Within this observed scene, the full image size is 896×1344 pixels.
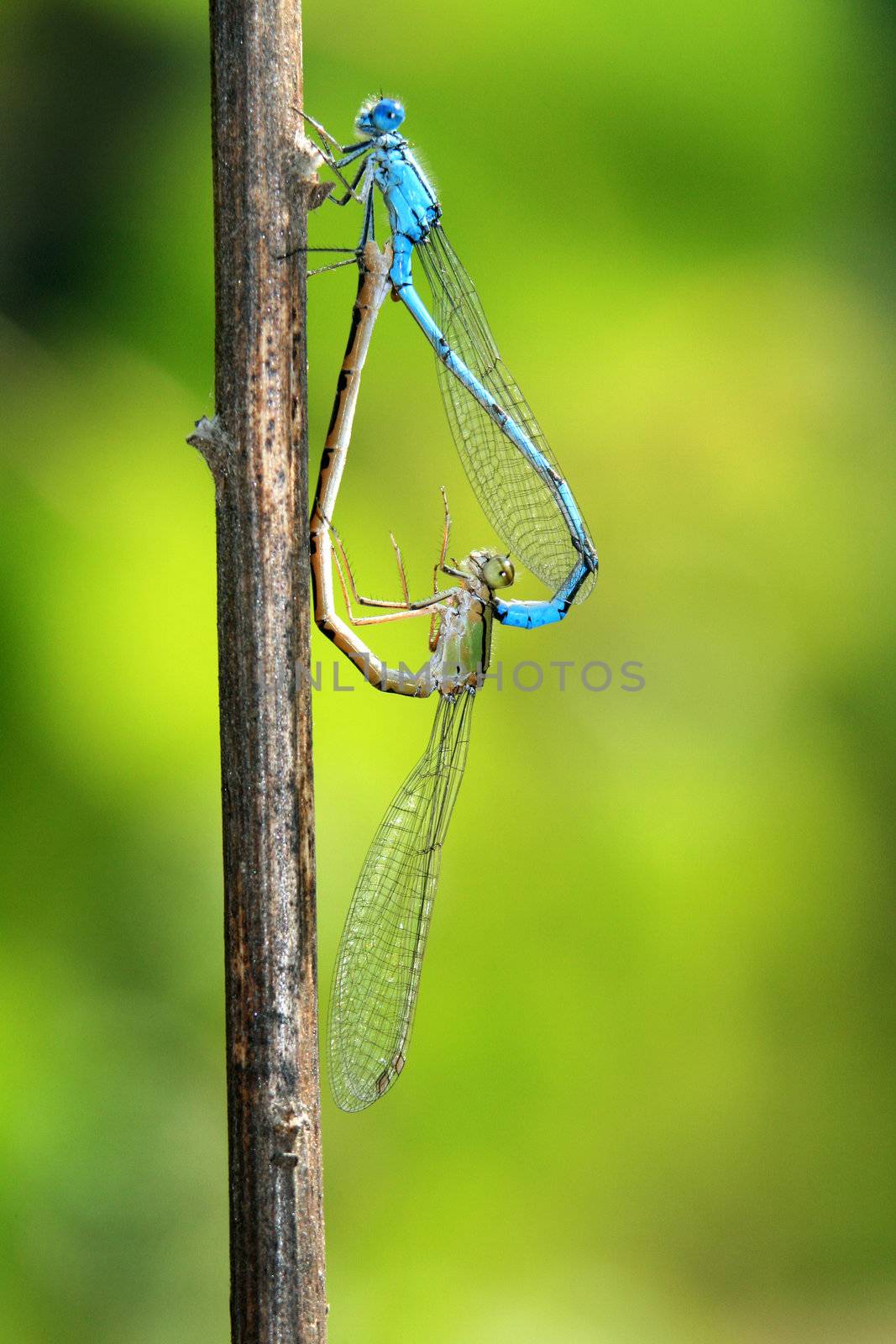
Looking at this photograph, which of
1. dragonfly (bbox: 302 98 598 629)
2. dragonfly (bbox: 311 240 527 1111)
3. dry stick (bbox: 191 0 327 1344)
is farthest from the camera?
dragonfly (bbox: 302 98 598 629)

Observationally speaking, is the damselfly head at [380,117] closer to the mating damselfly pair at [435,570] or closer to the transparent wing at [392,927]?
the mating damselfly pair at [435,570]

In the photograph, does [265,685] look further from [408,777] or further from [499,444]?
[499,444]

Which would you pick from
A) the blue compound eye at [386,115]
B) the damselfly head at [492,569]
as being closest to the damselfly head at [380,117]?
the blue compound eye at [386,115]

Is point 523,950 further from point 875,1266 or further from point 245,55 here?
point 245,55

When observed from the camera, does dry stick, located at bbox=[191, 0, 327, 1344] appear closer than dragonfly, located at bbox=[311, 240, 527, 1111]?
Yes

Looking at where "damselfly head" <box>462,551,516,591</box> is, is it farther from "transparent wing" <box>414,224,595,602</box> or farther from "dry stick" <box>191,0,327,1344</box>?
"dry stick" <box>191,0,327,1344</box>

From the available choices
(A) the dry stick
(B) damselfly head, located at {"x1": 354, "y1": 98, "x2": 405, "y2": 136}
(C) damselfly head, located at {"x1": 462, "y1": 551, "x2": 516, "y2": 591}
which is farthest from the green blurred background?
(A) the dry stick

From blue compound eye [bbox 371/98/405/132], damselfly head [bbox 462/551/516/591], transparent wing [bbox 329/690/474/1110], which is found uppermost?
blue compound eye [bbox 371/98/405/132]

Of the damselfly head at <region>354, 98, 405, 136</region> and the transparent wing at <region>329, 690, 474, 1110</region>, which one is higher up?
the damselfly head at <region>354, 98, 405, 136</region>
